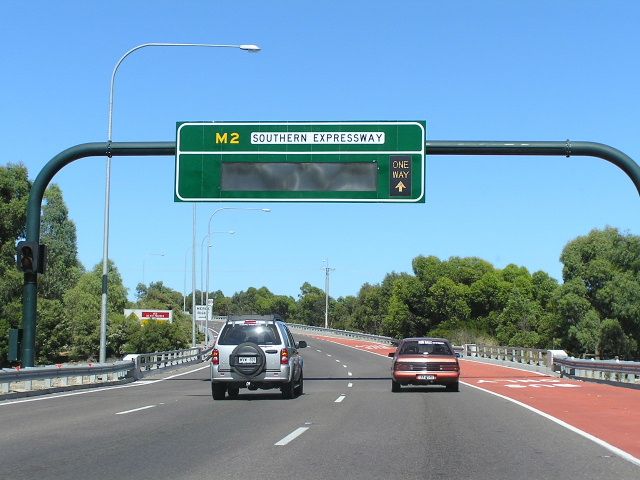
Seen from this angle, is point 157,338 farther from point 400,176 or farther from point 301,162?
point 400,176

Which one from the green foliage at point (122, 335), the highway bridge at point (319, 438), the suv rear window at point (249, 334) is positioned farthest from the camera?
the green foliage at point (122, 335)

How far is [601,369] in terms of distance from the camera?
33.6m

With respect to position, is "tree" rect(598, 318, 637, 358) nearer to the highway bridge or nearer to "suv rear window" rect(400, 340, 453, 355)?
"suv rear window" rect(400, 340, 453, 355)

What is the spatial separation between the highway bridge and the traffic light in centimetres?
387

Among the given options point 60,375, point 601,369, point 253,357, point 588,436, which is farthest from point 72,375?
point 601,369

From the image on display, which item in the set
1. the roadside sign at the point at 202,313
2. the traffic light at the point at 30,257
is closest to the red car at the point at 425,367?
the traffic light at the point at 30,257

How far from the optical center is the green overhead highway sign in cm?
2577

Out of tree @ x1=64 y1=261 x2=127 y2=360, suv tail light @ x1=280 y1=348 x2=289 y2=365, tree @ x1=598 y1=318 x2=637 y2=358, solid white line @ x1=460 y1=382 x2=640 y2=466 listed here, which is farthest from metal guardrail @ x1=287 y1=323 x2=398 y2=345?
solid white line @ x1=460 y1=382 x2=640 y2=466

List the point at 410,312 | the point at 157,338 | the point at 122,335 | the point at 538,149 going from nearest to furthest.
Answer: the point at 538,149 < the point at 157,338 < the point at 122,335 < the point at 410,312

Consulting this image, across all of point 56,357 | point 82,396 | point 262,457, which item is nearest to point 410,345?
point 82,396

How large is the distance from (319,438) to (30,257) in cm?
1412

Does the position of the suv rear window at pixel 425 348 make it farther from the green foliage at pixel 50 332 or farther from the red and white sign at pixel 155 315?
the red and white sign at pixel 155 315

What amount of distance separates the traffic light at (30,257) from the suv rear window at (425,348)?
10.8 m

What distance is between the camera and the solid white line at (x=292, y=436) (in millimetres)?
12897
